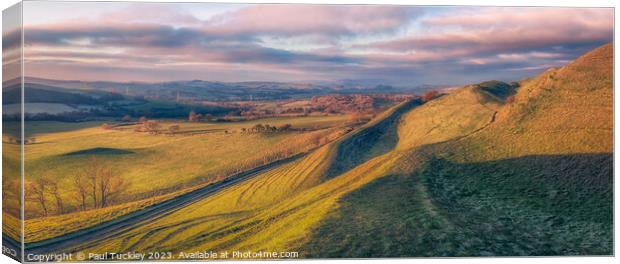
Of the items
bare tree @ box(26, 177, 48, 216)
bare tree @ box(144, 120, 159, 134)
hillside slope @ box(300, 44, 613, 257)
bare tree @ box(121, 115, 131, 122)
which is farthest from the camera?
bare tree @ box(144, 120, 159, 134)

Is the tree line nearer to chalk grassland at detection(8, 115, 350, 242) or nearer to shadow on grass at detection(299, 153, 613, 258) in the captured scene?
chalk grassland at detection(8, 115, 350, 242)

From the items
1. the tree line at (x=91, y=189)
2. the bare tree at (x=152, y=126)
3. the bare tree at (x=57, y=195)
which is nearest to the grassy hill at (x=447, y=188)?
the bare tree at (x=152, y=126)

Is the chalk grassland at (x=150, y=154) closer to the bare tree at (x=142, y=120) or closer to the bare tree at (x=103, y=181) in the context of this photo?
the bare tree at (x=103, y=181)

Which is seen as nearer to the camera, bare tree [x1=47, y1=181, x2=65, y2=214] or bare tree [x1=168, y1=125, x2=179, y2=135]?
bare tree [x1=47, y1=181, x2=65, y2=214]

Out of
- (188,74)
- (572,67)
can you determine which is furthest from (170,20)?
(572,67)

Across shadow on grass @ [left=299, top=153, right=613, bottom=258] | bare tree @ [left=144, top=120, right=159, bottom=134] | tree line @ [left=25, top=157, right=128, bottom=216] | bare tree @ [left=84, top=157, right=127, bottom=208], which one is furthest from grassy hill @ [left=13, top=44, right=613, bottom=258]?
bare tree @ [left=84, top=157, right=127, bottom=208]
